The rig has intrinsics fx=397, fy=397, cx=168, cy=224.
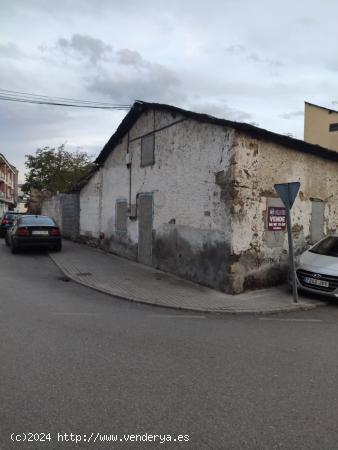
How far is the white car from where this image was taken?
823cm

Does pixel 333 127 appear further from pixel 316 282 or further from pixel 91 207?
pixel 316 282

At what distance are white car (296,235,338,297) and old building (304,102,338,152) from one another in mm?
15297

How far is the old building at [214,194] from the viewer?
8.88 m

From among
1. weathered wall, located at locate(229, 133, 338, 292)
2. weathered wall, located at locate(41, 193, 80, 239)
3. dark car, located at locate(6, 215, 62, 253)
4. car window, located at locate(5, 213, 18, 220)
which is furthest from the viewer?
car window, located at locate(5, 213, 18, 220)

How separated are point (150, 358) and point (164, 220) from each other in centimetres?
666

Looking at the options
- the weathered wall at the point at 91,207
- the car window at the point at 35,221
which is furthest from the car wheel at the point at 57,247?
the weathered wall at the point at 91,207

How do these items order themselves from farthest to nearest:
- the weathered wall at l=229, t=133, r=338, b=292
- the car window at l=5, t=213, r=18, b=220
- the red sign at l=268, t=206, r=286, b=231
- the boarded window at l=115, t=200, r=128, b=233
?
the car window at l=5, t=213, r=18, b=220, the boarded window at l=115, t=200, r=128, b=233, the red sign at l=268, t=206, r=286, b=231, the weathered wall at l=229, t=133, r=338, b=292

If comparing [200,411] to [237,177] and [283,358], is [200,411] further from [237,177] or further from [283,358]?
[237,177]

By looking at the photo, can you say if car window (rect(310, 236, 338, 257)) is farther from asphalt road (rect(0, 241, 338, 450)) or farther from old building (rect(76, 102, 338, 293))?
asphalt road (rect(0, 241, 338, 450))

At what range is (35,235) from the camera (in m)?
14.5

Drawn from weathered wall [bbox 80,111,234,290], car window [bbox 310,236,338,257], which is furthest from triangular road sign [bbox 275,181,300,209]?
car window [bbox 310,236,338,257]

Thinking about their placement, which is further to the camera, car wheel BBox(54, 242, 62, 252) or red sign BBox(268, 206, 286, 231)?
car wheel BBox(54, 242, 62, 252)

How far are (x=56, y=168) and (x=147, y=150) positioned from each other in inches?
1139

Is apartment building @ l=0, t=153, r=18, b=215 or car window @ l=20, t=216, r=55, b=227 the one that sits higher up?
apartment building @ l=0, t=153, r=18, b=215
